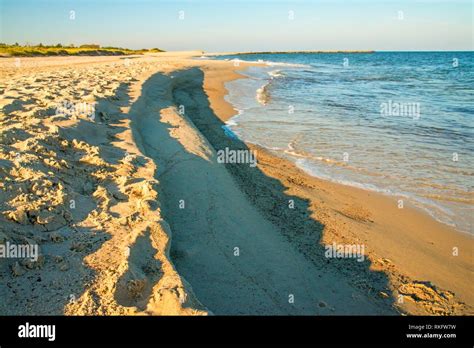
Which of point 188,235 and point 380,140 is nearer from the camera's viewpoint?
point 188,235

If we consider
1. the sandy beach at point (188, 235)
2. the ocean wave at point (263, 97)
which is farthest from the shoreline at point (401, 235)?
the ocean wave at point (263, 97)

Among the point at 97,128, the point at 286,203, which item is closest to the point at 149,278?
Answer: the point at 286,203

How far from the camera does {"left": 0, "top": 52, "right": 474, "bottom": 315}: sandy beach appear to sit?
314 centimetres

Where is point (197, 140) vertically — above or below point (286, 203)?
above

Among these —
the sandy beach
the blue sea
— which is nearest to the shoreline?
the sandy beach

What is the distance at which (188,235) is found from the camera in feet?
15.1

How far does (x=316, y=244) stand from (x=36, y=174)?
3.58 meters

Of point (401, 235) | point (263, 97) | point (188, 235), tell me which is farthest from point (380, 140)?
point (263, 97)

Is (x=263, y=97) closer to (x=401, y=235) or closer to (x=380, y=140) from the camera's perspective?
(x=380, y=140)

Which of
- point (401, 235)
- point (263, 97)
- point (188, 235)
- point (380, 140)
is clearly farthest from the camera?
point (263, 97)

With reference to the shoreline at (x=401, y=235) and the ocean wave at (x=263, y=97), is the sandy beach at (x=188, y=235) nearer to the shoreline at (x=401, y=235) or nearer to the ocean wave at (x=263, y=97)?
the shoreline at (x=401, y=235)

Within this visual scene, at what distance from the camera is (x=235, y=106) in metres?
15.7
